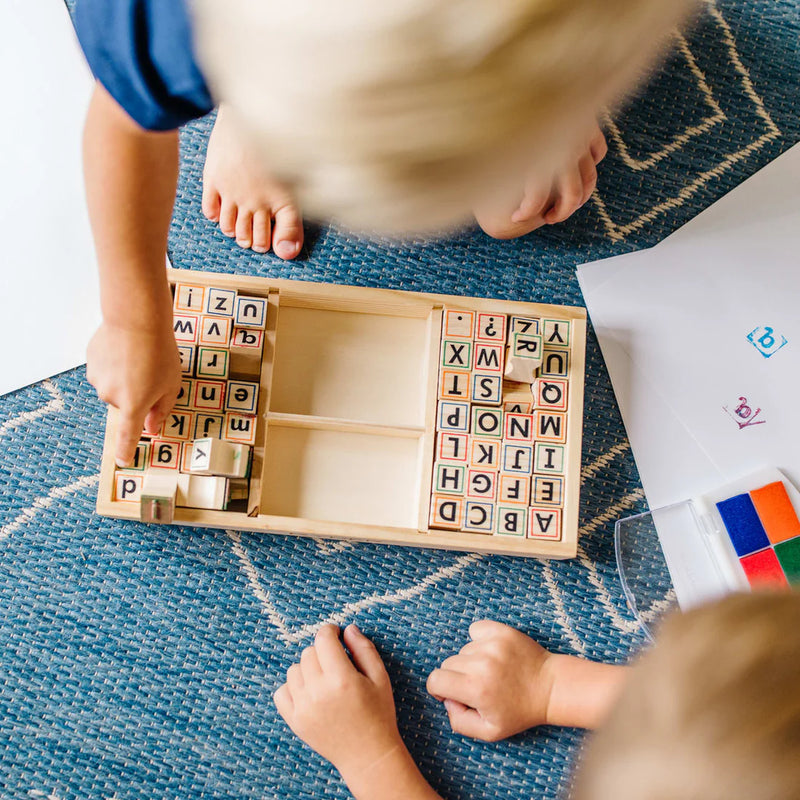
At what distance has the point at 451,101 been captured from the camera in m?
0.27

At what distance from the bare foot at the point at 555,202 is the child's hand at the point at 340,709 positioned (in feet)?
1.52

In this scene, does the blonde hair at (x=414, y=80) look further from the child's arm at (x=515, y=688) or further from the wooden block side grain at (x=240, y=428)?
the child's arm at (x=515, y=688)

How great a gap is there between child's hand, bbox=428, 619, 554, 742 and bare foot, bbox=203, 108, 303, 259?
46cm

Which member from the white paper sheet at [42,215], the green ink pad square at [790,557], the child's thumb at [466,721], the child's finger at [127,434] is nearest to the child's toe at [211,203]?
the white paper sheet at [42,215]

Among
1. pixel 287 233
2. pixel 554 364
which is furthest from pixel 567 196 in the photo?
pixel 287 233

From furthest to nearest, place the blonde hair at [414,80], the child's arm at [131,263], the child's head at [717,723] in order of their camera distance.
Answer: the child's arm at [131,263] < the child's head at [717,723] < the blonde hair at [414,80]

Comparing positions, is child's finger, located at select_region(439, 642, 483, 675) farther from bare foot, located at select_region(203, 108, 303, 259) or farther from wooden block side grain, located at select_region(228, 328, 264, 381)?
bare foot, located at select_region(203, 108, 303, 259)

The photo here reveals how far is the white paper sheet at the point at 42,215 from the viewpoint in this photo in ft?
2.67

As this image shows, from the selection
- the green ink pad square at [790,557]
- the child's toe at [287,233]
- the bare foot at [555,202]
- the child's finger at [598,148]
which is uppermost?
the child's finger at [598,148]

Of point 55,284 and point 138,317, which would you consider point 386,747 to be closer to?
point 138,317

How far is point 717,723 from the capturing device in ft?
1.18

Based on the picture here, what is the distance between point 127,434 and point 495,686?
0.43m

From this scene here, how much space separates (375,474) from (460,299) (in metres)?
0.20

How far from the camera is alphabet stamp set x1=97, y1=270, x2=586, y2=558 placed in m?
0.74
